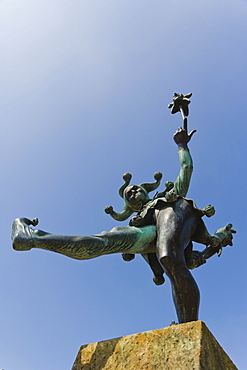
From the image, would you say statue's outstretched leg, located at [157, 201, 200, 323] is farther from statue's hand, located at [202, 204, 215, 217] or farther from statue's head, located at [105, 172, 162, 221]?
statue's head, located at [105, 172, 162, 221]

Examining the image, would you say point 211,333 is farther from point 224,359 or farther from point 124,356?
point 124,356

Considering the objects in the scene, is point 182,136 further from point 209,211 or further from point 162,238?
point 162,238

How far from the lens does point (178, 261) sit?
14.7ft

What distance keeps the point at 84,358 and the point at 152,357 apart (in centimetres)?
72

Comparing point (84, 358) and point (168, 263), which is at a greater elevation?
point (168, 263)

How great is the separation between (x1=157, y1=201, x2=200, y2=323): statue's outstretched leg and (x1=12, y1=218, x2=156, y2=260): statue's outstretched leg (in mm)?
236

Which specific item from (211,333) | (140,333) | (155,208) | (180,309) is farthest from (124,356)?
(155,208)

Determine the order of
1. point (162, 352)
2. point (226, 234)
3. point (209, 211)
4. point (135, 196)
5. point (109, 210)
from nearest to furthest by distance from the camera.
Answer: point (162, 352), point (209, 211), point (226, 234), point (135, 196), point (109, 210)

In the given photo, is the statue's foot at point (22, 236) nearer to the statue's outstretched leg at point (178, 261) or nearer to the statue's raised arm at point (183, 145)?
the statue's outstretched leg at point (178, 261)

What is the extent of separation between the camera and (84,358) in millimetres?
3641

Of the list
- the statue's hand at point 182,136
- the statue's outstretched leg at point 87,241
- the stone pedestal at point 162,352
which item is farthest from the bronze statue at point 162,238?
the stone pedestal at point 162,352

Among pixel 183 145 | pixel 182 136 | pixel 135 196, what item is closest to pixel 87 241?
pixel 135 196

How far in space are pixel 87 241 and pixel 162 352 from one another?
4.76ft

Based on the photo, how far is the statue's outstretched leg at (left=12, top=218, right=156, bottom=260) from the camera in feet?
13.3
